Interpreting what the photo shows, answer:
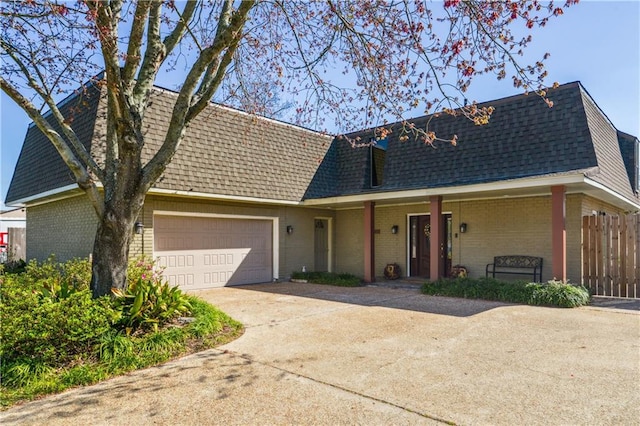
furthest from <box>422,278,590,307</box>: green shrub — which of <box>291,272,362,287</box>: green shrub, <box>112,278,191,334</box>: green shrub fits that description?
<box>112,278,191,334</box>: green shrub

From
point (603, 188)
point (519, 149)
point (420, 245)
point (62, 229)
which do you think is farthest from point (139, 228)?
point (603, 188)

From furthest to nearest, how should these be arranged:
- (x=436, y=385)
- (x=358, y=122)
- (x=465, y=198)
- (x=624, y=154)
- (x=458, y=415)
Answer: (x=624, y=154)
(x=465, y=198)
(x=358, y=122)
(x=436, y=385)
(x=458, y=415)

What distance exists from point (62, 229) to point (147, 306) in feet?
26.7

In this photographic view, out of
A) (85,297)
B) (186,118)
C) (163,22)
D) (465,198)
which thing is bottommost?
(85,297)

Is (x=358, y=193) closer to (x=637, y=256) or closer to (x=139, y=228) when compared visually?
(x=139, y=228)

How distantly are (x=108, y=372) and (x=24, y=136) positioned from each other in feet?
47.6

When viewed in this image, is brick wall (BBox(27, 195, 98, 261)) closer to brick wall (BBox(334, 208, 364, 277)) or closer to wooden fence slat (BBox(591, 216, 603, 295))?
brick wall (BBox(334, 208, 364, 277))

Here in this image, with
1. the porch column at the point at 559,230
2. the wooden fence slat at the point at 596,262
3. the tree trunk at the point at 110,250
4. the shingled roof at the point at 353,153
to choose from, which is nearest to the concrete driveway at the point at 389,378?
the tree trunk at the point at 110,250

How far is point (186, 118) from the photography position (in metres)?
6.11

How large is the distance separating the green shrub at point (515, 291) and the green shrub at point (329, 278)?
2.39m

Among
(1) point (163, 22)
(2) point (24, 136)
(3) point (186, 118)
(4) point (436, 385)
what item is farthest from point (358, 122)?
(2) point (24, 136)

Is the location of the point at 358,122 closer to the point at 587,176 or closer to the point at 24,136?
the point at 587,176

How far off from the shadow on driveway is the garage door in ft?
2.01

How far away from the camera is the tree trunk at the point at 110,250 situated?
18.9ft
